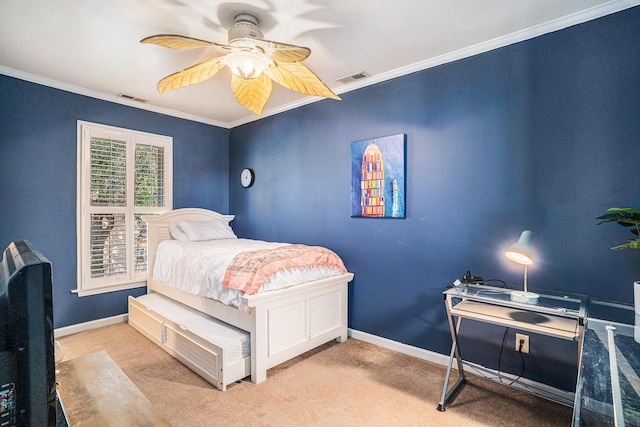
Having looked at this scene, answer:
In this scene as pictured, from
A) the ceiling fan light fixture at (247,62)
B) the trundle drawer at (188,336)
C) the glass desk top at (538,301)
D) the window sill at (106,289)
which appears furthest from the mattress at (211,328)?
the ceiling fan light fixture at (247,62)

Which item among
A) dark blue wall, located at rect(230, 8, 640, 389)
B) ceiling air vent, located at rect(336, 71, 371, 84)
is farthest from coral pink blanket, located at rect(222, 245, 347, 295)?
ceiling air vent, located at rect(336, 71, 371, 84)

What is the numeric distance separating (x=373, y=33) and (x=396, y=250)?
180 cm

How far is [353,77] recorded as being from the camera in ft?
10.3

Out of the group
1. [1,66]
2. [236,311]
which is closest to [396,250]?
[236,311]

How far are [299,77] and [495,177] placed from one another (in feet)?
5.32

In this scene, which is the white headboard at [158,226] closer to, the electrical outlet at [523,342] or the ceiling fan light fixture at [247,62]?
the ceiling fan light fixture at [247,62]

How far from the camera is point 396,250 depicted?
303 cm

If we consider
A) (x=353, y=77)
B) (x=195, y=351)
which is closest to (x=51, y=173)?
(x=195, y=351)

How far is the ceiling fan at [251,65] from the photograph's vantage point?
1900 millimetres

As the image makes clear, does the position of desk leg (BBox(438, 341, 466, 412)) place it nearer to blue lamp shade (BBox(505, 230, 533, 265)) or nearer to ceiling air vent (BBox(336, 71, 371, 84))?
blue lamp shade (BBox(505, 230, 533, 265))

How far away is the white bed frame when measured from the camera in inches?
97.3

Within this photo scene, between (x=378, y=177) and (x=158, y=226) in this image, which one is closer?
(x=378, y=177)

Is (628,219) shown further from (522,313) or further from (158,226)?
(158,226)

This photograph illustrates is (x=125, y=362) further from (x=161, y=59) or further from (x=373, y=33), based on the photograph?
(x=373, y=33)
